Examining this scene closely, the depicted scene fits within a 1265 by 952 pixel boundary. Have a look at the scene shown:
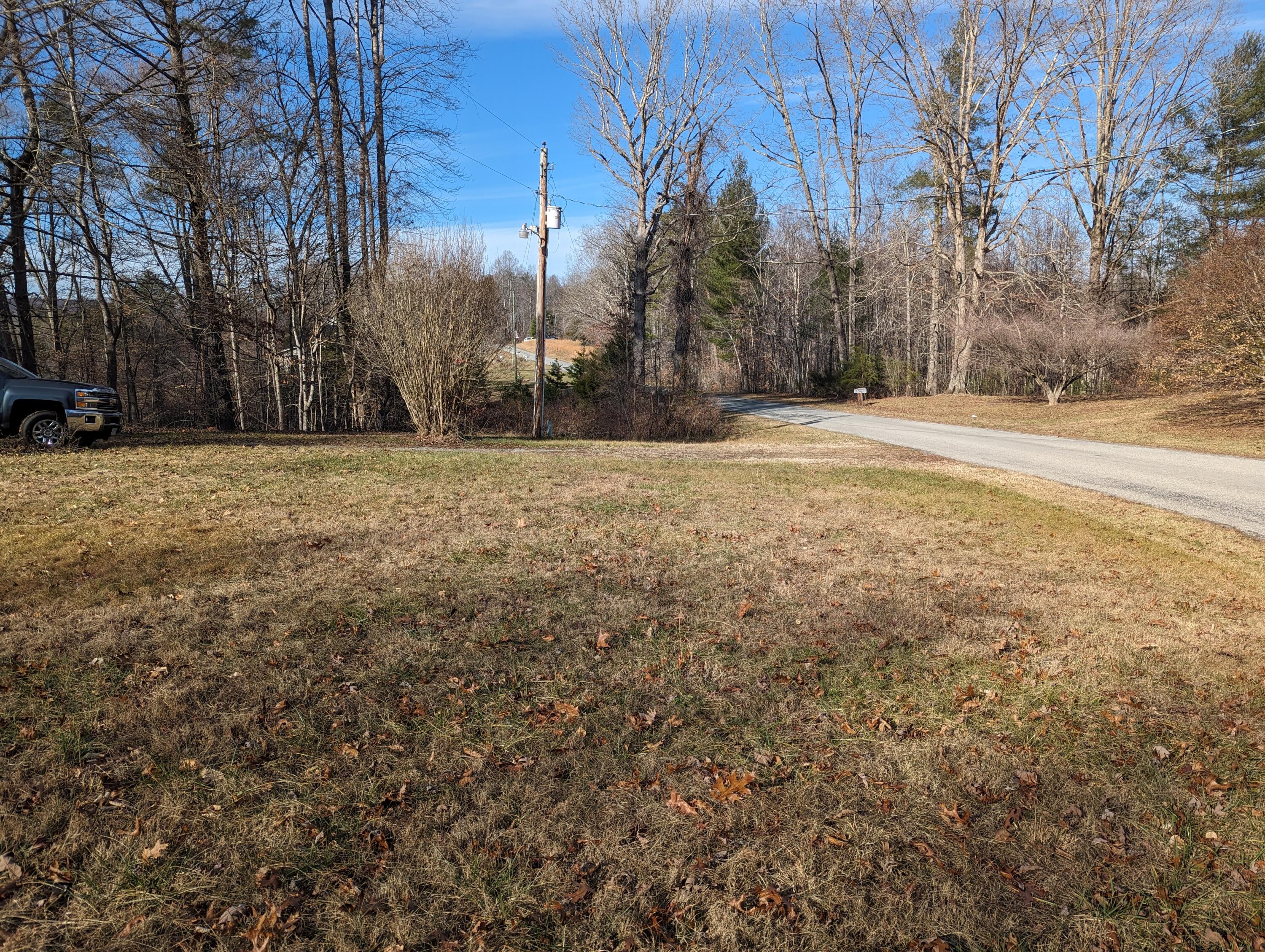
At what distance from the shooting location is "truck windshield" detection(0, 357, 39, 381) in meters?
11.4

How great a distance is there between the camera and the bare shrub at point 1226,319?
16422mm

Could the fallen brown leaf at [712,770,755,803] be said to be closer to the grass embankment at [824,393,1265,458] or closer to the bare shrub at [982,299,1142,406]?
the grass embankment at [824,393,1265,458]

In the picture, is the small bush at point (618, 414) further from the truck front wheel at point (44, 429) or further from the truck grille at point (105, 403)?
the truck front wheel at point (44, 429)

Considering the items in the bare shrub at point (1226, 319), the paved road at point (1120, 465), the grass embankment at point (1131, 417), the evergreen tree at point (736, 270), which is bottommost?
the paved road at point (1120, 465)

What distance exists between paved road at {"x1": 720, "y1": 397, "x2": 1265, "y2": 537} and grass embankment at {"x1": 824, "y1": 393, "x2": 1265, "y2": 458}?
3.49ft

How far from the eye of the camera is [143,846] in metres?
2.87

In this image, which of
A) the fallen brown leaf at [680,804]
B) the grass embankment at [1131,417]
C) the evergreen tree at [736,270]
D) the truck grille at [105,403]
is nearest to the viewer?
the fallen brown leaf at [680,804]

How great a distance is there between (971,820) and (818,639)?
198 cm

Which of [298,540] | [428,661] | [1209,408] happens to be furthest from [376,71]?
[1209,408]

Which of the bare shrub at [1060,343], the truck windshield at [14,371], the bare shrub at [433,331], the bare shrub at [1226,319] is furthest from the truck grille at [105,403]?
the bare shrub at [1060,343]

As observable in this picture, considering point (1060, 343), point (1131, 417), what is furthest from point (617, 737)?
point (1060, 343)

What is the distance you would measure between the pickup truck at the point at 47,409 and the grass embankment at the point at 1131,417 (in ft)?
68.4

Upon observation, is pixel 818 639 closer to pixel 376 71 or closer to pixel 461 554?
pixel 461 554

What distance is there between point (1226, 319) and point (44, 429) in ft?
81.0
